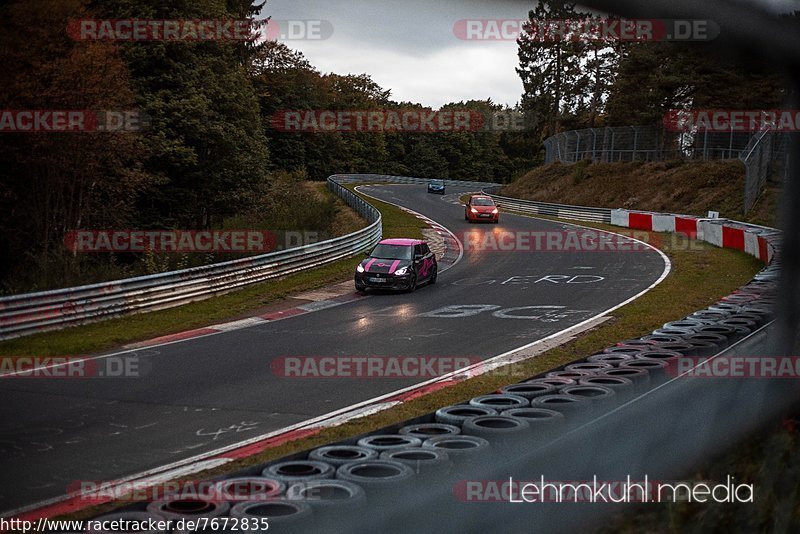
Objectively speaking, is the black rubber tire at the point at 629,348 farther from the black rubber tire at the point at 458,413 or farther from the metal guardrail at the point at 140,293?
the metal guardrail at the point at 140,293

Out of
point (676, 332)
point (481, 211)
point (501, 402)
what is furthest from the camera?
point (481, 211)

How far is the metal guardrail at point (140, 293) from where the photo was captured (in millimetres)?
15430

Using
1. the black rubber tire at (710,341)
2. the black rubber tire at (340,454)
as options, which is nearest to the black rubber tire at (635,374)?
the black rubber tire at (710,341)

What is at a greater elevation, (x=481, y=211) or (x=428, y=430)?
(x=481, y=211)

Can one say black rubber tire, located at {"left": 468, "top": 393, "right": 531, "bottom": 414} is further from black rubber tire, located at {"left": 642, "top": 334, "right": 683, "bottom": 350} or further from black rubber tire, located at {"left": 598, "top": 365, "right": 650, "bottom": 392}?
black rubber tire, located at {"left": 642, "top": 334, "right": 683, "bottom": 350}

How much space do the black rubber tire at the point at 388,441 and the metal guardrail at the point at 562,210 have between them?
42427 mm

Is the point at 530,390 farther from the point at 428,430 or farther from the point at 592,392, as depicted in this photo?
the point at 428,430

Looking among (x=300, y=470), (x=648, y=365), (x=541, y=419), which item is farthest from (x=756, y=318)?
(x=300, y=470)

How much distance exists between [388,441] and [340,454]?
0.32m

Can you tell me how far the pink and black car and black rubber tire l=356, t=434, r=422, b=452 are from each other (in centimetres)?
1716

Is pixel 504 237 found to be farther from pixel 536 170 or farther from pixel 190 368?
pixel 536 170

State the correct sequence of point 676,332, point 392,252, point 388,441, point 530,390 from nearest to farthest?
point 388,441
point 530,390
point 676,332
point 392,252

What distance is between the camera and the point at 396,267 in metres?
22.2

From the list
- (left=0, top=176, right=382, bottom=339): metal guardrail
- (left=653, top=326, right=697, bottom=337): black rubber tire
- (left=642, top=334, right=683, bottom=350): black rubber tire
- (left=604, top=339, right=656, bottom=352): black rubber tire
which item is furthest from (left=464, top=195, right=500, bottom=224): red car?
(left=604, top=339, right=656, bottom=352): black rubber tire
